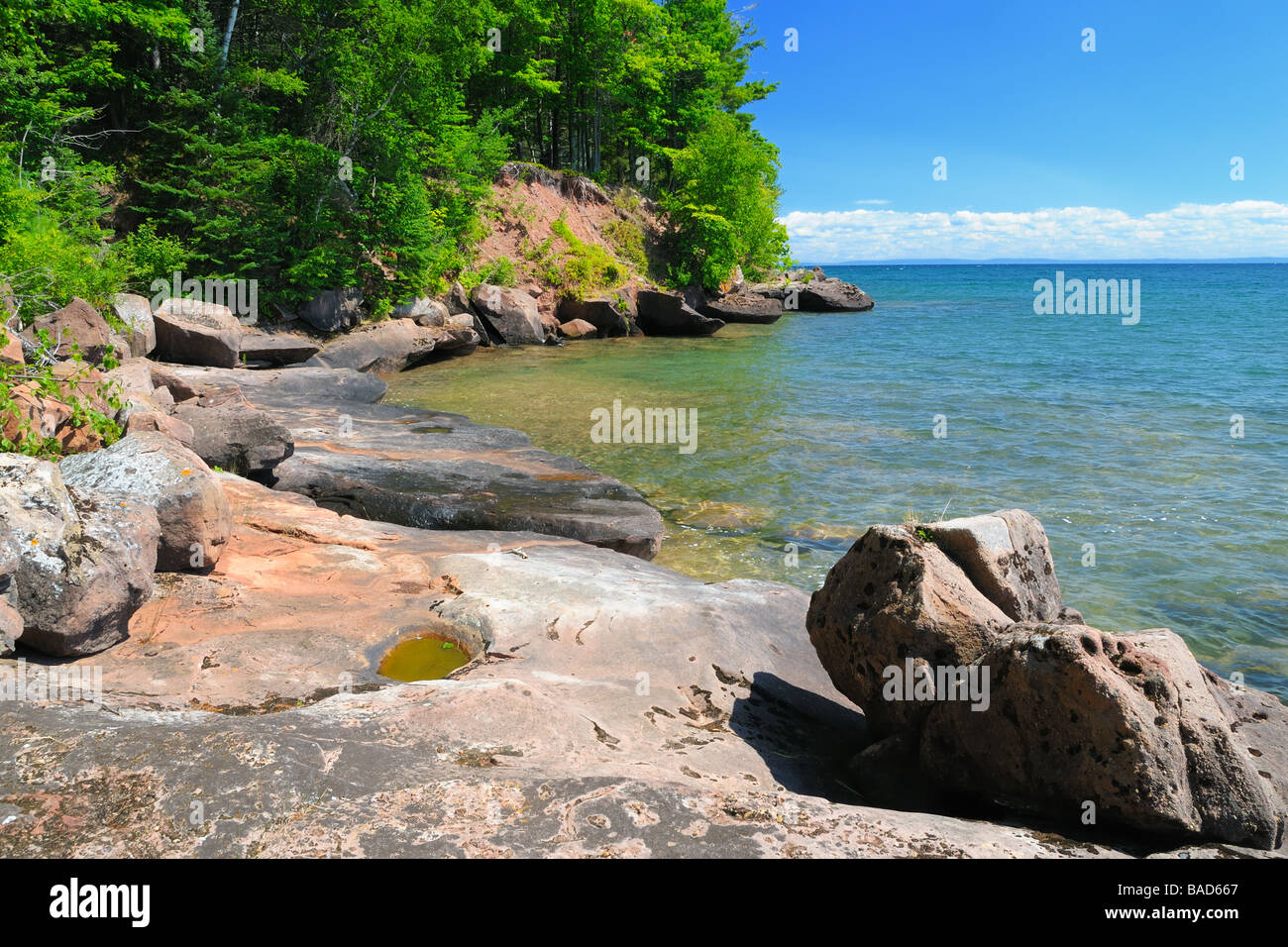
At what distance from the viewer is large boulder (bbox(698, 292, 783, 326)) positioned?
46281 millimetres

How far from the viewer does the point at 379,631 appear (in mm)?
6668

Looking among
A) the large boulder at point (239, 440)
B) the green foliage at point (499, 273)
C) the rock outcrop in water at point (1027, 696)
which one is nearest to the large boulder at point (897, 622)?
the rock outcrop in water at point (1027, 696)

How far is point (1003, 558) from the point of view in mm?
6227

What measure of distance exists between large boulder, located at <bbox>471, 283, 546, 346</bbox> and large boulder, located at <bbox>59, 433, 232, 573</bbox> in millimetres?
26697

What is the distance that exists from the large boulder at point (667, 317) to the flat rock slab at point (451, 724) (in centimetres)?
3196

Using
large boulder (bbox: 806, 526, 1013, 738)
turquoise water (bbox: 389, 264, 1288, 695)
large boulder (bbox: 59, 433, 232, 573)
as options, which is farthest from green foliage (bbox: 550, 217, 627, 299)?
large boulder (bbox: 806, 526, 1013, 738)

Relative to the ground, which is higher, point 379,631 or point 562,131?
point 562,131

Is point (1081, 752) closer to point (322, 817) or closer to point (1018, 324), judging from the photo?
point (322, 817)

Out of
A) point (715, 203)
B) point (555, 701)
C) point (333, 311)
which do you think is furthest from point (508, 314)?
point (555, 701)

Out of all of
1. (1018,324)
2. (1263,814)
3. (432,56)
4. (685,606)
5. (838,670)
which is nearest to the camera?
(1263,814)

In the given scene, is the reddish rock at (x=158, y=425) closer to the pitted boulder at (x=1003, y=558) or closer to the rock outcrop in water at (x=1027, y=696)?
the rock outcrop in water at (x=1027, y=696)
